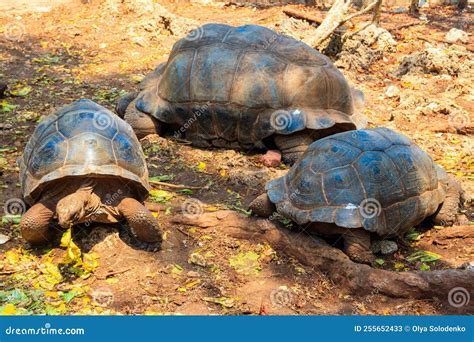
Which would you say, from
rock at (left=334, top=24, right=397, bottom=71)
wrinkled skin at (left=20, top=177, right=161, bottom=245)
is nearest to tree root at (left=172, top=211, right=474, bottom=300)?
wrinkled skin at (left=20, top=177, right=161, bottom=245)

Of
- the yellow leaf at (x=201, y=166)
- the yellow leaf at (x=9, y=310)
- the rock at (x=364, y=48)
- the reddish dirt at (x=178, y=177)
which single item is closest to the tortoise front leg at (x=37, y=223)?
the reddish dirt at (x=178, y=177)

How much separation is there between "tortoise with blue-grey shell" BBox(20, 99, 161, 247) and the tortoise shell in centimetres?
210

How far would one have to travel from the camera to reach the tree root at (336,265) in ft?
13.6

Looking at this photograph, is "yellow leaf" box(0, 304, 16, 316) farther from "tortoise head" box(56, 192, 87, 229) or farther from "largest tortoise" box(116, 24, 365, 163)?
"largest tortoise" box(116, 24, 365, 163)

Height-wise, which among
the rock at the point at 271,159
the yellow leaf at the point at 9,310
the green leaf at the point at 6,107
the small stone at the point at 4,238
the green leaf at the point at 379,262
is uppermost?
the yellow leaf at the point at 9,310

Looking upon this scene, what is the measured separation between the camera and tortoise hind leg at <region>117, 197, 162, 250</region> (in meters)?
4.54

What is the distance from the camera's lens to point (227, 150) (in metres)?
6.99

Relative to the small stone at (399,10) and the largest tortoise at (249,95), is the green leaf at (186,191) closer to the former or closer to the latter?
the largest tortoise at (249,95)

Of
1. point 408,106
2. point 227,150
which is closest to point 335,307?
point 227,150

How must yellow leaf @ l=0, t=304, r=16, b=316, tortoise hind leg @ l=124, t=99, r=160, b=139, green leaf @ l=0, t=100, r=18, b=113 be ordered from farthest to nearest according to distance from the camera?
green leaf @ l=0, t=100, r=18, b=113, tortoise hind leg @ l=124, t=99, r=160, b=139, yellow leaf @ l=0, t=304, r=16, b=316

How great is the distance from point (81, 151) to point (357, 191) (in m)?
2.40

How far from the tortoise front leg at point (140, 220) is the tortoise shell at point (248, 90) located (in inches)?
96.1

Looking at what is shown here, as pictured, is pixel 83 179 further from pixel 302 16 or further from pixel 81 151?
pixel 302 16

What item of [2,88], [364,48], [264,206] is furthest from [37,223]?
[364,48]
